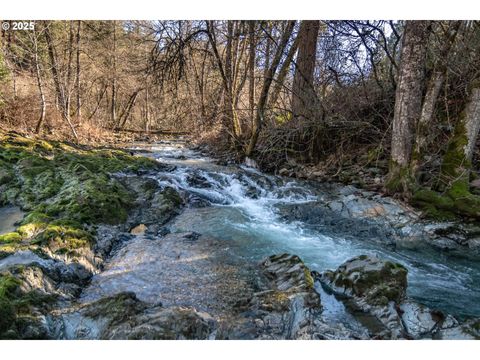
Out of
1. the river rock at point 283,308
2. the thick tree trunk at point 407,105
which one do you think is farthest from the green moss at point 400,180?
the river rock at point 283,308

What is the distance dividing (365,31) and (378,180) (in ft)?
11.0

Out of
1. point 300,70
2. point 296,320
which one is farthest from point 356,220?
point 300,70

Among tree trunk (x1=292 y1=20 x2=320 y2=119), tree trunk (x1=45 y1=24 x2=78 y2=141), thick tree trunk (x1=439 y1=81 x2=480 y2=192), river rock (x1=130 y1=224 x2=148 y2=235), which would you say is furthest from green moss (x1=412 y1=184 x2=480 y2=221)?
tree trunk (x1=45 y1=24 x2=78 y2=141)

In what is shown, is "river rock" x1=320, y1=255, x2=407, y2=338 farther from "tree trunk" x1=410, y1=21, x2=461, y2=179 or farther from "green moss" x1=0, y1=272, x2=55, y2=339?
"tree trunk" x1=410, y1=21, x2=461, y2=179

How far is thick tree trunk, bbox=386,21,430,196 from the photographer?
6.32 m

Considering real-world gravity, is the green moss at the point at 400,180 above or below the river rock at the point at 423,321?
above

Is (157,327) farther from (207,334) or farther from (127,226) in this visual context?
(127,226)

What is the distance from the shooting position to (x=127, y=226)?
5730mm

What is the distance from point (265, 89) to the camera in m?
9.68

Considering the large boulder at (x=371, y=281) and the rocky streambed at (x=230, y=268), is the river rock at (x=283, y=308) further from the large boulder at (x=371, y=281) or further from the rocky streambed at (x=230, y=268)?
the large boulder at (x=371, y=281)

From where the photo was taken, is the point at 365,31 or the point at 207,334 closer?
the point at 207,334

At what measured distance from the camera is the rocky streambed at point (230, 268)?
10.5 ft

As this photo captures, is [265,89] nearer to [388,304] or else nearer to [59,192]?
[59,192]

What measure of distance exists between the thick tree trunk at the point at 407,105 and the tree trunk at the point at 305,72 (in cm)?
273
